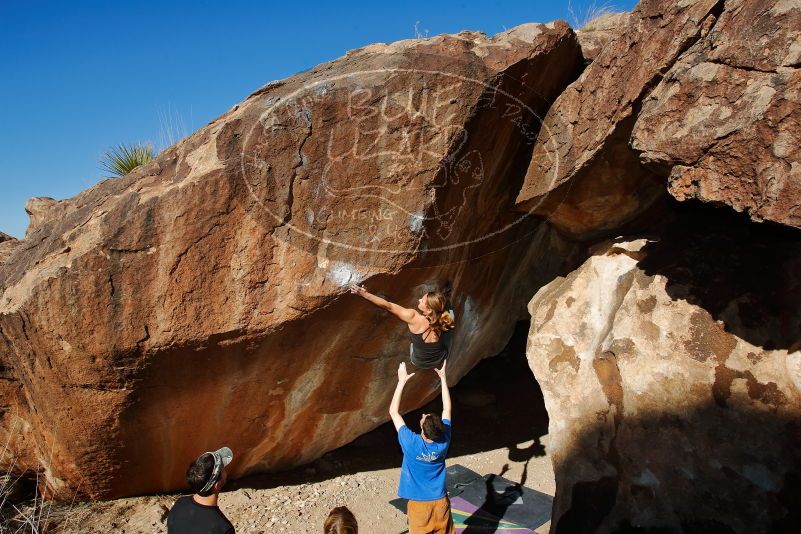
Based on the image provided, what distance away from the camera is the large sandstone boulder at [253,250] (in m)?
3.11

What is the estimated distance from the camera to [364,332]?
3627 mm

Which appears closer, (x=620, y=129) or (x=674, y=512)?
(x=674, y=512)

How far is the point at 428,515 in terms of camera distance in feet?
10.0

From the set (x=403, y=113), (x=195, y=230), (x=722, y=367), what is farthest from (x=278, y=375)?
(x=722, y=367)

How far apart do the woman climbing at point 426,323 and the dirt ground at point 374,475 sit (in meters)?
1.30

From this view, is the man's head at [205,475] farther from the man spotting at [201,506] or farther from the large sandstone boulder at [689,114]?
the large sandstone boulder at [689,114]

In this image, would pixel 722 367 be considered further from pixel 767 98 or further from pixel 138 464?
pixel 138 464

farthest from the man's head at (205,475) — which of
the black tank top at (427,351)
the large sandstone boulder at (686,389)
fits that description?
the large sandstone boulder at (686,389)

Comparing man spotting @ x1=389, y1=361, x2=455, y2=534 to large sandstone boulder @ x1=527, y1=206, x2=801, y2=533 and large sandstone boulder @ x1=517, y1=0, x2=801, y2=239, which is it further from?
large sandstone boulder @ x1=517, y1=0, x2=801, y2=239

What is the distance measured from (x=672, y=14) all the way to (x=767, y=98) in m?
0.88

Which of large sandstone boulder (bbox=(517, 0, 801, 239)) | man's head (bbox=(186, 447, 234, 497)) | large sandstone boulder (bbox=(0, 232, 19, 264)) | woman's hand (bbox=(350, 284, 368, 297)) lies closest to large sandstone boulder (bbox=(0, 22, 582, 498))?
woman's hand (bbox=(350, 284, 368, 297))

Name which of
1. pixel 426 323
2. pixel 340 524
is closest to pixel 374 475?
pixel 426 323

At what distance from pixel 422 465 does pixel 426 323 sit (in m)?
0.81

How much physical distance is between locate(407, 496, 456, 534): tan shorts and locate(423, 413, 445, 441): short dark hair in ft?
1.27
